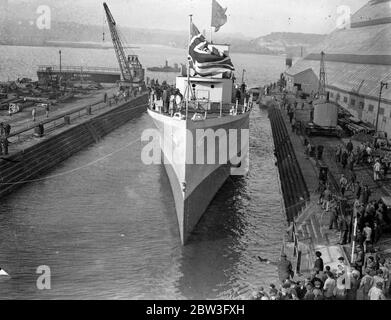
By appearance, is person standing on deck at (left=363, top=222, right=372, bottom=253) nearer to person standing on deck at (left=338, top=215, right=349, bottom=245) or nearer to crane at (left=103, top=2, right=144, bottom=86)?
person standing on deck at (left=338, top=215, right=349, bottom=245)

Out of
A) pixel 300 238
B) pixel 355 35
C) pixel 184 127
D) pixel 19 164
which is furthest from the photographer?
pixel 355 35

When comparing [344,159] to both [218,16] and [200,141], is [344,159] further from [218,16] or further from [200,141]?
[218,16]

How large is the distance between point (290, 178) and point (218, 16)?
9096 millimetres

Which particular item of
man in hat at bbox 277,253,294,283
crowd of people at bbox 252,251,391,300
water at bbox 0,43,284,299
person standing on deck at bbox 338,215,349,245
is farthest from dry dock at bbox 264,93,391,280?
crowd of people at bbox 252,251,391,300

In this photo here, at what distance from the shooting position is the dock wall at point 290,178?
20.6 metres

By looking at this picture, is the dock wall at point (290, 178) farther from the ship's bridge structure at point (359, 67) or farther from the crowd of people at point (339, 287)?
the crowd of people at point (339, 287)

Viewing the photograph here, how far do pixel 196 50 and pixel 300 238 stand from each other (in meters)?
10.1

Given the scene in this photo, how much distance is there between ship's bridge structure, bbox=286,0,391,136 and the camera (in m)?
36.0

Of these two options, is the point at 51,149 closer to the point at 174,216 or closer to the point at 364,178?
the point at 174,216

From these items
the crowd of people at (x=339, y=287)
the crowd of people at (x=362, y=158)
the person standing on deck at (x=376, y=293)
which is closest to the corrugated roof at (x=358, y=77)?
the crowd of people at (x=362, y=158)

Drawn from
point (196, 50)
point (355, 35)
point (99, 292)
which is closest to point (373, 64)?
point (355, 35)

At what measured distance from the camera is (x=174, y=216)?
21.5m

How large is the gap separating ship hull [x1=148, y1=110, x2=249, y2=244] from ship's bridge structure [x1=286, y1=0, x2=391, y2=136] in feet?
47.7
